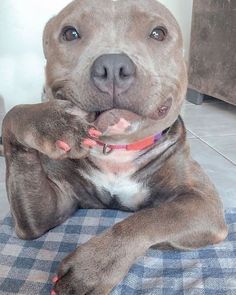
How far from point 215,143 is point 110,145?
144 centimetres

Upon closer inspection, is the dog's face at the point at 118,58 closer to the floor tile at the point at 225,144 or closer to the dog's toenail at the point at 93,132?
the dog's toenail at the point at 93,132

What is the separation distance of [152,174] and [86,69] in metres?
0.46

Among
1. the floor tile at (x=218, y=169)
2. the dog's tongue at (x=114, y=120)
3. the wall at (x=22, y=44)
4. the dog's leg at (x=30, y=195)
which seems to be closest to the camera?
the dog's tongue at (x=114, y=120)

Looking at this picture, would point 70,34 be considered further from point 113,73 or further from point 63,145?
point 63,145

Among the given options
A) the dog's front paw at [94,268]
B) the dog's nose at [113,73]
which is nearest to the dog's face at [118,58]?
the dog's nose at [113,73]

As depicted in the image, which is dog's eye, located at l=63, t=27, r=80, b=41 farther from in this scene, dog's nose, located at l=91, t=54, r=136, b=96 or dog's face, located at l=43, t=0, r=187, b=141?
dog's nose, located at l=91, t=54, r=136, b=96

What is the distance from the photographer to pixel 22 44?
414 cm

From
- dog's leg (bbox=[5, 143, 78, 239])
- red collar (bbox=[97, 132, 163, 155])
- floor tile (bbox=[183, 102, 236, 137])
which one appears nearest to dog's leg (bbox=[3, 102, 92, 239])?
dog's leg (bbox=[5, 143, 78, 239])

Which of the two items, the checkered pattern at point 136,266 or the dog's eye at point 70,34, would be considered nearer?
the checkered pattern at point 136,266

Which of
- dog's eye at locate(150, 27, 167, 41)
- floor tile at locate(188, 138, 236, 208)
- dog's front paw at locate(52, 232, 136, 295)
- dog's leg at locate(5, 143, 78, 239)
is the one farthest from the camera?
floor tile at locate(188, 138, 236, 208)

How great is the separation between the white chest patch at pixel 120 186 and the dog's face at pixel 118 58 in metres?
0.20

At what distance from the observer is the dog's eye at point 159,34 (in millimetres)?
1457

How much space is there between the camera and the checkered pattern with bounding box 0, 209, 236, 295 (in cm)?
126

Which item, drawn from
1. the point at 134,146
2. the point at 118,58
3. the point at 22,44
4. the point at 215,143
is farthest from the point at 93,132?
the point at 22,44
